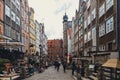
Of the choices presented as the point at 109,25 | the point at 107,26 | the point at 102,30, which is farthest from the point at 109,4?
the point at 102,30

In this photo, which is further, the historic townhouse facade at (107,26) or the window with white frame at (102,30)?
the window with white frame at (102,30)

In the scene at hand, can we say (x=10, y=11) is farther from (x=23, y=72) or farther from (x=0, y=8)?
(x=23, y=72)

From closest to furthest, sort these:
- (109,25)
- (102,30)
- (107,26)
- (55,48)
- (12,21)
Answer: (109,25), (107,26), (102,30), (12,21), (55,48)

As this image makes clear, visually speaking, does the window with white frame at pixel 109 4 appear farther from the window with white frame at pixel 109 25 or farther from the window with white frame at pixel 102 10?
the window with white frame at pixel 102 10

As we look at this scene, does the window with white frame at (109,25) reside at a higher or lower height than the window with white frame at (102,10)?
lower

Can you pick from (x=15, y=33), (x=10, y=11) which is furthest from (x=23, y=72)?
(x=15, y=33)

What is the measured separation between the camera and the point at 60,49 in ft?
576

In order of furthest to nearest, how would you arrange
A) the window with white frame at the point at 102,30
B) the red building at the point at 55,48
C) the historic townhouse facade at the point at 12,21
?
the red building at the point at 55,48 < the historic townhouse facade at the point at 12,21 < the window with white frame at the point at 102,30

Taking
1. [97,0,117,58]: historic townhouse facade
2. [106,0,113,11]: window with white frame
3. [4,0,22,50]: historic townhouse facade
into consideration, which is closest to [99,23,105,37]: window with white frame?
[97,0,117,58]: historic townhouse facade

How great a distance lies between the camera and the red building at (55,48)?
570 feet

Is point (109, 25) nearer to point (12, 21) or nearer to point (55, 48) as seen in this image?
point (12, 21)

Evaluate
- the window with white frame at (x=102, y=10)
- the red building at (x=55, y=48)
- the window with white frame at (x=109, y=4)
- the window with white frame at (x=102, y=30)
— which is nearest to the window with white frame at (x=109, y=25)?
the window with white frame at (x=109, y=4)

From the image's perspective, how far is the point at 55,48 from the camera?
178 m

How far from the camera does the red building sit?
17362 centimetres
